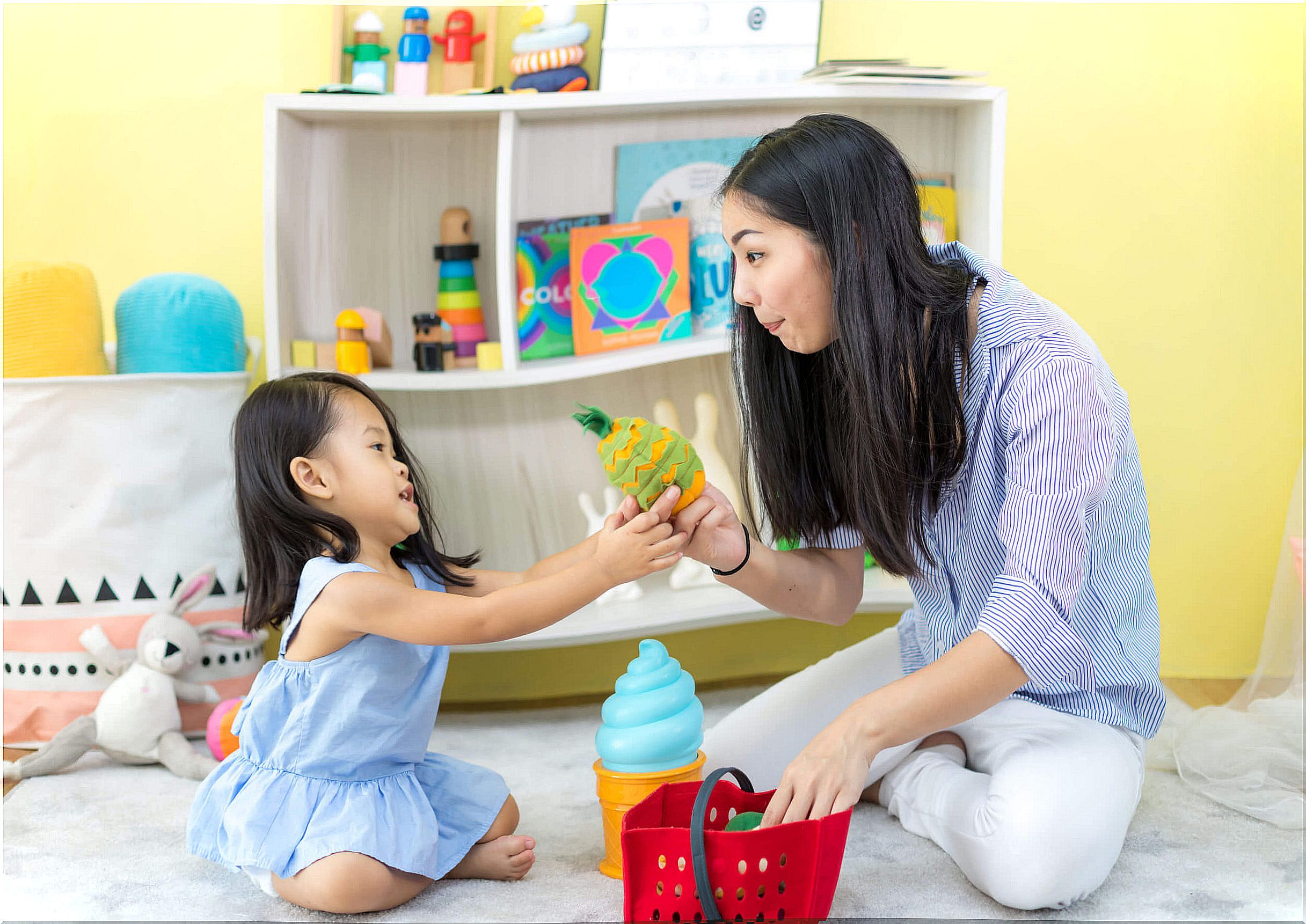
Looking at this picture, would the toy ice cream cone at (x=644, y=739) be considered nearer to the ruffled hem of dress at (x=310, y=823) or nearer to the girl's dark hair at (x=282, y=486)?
the ruffled hem of dress at (x=310, y=823)

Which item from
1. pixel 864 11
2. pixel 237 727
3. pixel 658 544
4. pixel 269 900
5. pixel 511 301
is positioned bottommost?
pixel 269 900

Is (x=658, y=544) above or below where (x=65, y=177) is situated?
below

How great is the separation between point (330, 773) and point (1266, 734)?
1.25 m

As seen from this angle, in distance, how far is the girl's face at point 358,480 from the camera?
1185mm

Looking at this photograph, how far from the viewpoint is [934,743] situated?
1.27m

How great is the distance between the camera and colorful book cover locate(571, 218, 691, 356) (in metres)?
1.73

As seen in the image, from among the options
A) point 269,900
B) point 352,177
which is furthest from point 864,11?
point 269,900

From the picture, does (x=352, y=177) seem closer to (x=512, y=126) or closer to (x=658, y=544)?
(x=512, y=126)

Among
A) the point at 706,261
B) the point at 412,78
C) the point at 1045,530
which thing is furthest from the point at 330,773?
the point at 412,78

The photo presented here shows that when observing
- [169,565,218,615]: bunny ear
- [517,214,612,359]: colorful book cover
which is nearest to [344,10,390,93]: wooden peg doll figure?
[517,214,612,359]: colorful book cover

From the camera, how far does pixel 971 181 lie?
5.59ft

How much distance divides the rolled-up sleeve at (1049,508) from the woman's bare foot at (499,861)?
561 mm

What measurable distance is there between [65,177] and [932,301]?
156 cm

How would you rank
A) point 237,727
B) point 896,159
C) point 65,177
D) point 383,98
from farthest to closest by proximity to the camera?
point 65,177, point 383,98, point 237,727, point 896,159
